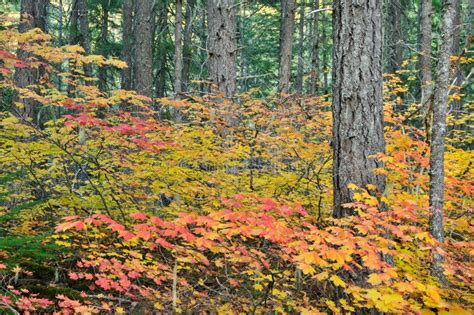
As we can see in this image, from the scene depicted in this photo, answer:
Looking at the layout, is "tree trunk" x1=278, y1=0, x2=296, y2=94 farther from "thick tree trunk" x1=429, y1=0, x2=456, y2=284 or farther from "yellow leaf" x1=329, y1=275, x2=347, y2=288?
"yellow leaf" x1=329, y1=275, x2=347, y2=288

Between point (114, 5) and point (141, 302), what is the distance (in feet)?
48.4

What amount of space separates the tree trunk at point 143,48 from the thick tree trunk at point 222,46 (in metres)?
4.06

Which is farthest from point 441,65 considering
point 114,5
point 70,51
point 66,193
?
point 114,5

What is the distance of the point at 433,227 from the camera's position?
3.92m

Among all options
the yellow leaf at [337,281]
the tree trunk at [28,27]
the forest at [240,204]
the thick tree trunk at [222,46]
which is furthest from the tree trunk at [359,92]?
the tree trunk at [28,27]

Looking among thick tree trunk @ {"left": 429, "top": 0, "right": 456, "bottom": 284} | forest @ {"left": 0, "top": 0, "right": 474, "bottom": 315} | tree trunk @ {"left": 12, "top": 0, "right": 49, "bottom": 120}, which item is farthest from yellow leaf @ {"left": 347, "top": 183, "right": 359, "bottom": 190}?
tree trunk @ {"left": 12, "top": 0, "right": 49, "bottom": 120}

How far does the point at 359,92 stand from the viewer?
405cm

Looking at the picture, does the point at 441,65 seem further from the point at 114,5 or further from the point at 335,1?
the point at 114,5

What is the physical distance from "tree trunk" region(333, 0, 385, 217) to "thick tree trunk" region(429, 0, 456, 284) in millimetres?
512

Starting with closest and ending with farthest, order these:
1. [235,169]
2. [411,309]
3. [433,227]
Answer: [411,309], [433,227], [235,169]

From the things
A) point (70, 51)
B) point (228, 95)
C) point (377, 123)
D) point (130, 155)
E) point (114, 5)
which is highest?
point (114, 5)

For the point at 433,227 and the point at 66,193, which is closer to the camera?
the point at 433,227

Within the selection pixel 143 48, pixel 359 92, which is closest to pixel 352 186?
pixel 359 92

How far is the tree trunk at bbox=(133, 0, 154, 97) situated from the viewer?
37.2ft
